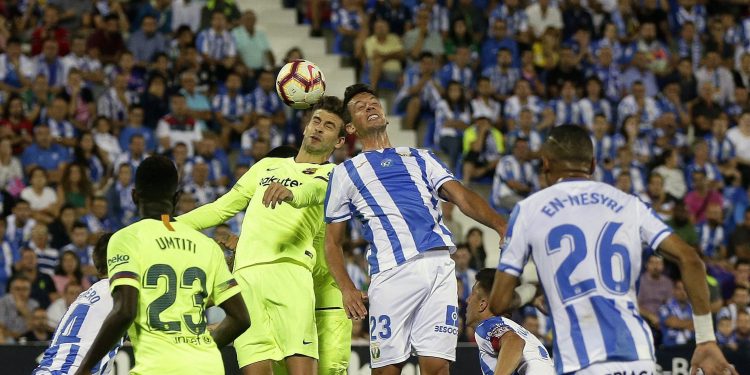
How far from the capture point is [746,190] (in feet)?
65.0

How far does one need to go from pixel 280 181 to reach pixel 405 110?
35.3ft

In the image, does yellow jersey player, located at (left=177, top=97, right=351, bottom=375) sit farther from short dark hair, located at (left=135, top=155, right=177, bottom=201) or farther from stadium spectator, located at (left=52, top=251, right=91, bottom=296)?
stadium spectator, located at (left=52, top=251, right=91, bottom=296)

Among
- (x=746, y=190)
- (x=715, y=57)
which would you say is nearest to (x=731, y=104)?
(x=715, y=57)

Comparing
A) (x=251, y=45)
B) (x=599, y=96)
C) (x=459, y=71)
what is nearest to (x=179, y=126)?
(x=251, y=45)

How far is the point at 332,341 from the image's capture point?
30.4 feet

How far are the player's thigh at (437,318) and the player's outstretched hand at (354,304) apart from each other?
368 millimetres

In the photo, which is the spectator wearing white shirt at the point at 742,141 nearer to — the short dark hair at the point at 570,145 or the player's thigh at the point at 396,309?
the player's thigh at the point at 396,309

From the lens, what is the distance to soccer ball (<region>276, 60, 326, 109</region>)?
9.84m

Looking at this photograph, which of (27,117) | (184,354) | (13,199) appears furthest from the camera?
(27,117)

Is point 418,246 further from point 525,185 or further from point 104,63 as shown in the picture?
point 104,63

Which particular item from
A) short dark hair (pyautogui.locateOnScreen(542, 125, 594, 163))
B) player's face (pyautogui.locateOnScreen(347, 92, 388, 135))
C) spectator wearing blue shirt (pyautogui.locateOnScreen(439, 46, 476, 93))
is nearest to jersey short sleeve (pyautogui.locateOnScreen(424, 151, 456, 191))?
player's face (pyautogui.locateOnScreen(347, 92, 388, 135))

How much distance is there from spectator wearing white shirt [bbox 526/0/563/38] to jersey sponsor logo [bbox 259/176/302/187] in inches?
528

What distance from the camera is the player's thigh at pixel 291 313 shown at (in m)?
8.84

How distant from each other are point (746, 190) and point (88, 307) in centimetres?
1430
